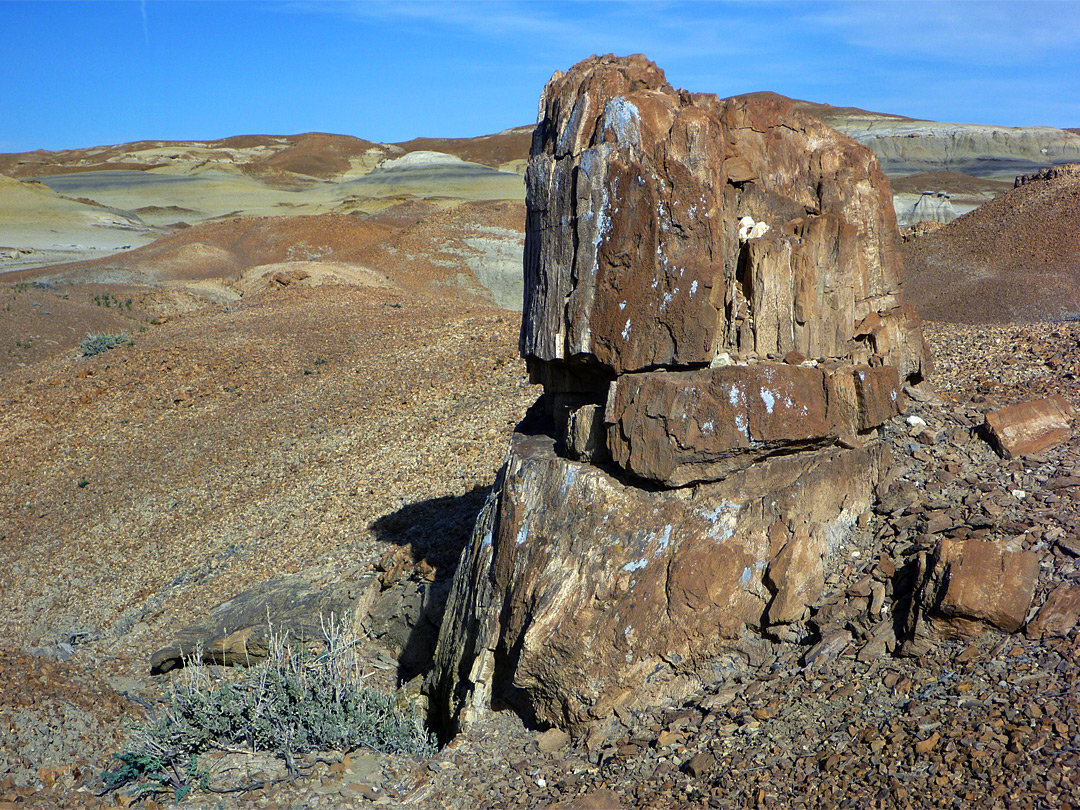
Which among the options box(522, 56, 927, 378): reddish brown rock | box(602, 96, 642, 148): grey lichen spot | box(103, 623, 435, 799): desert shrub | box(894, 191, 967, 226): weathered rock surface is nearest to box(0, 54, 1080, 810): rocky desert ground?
box(103, 623, 435, 799): desert shrub

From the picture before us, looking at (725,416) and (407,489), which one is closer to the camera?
(725,416)

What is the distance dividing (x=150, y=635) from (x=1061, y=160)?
2718 inches

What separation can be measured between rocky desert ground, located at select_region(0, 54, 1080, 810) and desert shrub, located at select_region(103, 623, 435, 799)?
113 mm

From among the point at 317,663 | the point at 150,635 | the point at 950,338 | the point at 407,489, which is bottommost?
the point at 150,635

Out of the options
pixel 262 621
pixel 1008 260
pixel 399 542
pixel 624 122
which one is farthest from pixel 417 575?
pixel 1008 260

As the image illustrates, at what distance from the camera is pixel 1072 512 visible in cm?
391

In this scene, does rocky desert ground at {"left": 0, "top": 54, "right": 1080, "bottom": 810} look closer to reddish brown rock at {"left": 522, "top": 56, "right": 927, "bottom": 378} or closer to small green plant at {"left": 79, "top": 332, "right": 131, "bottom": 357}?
small green plant at {"left": 79, "top": 332, "right": 131, "bottom": 357}

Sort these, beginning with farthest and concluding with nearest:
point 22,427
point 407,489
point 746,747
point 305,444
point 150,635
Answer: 1. point 22,427
2. point 305,444
3. point 407,489
4. point 150,635
5. point 746,747

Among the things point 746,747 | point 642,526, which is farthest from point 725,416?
point 746,747

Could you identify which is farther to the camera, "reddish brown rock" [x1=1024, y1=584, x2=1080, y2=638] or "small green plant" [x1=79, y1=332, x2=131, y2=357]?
"small green plant" [x1=79, y1=332, x2=131, y2=357]

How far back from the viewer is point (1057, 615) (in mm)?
3359

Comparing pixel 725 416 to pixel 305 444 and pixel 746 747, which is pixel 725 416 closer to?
pixel 746 747

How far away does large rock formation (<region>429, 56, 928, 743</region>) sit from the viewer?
13.1 ft

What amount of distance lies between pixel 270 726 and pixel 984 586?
12.0 feet
